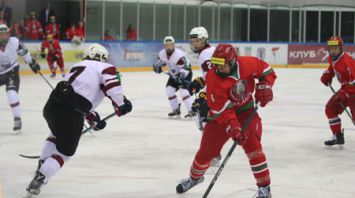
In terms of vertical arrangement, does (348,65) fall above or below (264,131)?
above

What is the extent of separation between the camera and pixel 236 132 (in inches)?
166

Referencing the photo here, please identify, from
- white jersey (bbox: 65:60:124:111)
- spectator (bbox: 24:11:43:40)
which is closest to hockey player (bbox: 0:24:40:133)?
white jersey (bbox: 65:60:124:111)

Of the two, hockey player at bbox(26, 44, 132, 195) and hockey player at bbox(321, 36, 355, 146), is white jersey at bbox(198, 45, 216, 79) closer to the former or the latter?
hockey player at bbox(321, 36, 355, 146)

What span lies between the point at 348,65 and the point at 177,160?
77.2 inches

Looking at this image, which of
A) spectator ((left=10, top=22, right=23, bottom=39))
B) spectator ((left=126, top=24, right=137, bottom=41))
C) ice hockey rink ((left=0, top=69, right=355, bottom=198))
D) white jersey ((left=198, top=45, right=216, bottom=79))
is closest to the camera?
ice hockey rink ((left=0, top=69, right=355, bottom=198))

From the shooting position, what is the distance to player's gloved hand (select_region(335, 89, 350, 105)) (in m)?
6.95

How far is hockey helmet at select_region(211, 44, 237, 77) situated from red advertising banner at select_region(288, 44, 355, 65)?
61.6ft

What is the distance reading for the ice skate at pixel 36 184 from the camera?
4.64m

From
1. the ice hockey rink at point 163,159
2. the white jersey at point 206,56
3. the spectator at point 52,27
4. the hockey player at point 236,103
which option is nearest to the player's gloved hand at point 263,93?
the hockey player at point 236,103

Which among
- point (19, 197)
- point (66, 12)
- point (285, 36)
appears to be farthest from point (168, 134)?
point (285, 36)

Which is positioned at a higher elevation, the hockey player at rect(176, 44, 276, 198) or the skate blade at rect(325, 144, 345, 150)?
the hockey player at rect(176, 44, 276, 198)

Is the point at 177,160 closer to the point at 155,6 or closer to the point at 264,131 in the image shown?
the point at 264,131

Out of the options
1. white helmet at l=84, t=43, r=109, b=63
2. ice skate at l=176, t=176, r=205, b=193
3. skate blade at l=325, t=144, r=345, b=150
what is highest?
white helmet at l=84, t=43, r=109, b=63

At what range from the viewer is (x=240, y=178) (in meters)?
5.53
